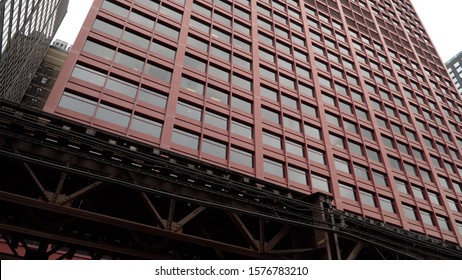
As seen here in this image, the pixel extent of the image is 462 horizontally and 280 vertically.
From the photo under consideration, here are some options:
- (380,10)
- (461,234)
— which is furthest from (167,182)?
(380,10)

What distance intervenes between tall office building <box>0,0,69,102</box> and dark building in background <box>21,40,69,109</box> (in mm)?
2466

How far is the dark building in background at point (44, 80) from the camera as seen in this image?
211 ft

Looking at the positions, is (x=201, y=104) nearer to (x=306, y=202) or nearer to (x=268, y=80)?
(x=268, y=80)

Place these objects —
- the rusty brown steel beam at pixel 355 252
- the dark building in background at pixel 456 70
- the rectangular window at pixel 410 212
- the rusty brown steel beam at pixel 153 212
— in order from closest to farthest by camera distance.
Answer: the rusty brown steel beam at pixel 153 212
the rusty brown steel beam at pixel 355 252
the rectangular window at pixel 410 212
the dark building in background at pixel 456 70

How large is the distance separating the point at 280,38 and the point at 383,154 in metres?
16.0

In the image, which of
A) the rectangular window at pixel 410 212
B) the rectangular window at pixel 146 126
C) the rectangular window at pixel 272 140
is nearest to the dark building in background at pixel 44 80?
the rectangular window at pixel 146 126

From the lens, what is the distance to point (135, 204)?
10633mm

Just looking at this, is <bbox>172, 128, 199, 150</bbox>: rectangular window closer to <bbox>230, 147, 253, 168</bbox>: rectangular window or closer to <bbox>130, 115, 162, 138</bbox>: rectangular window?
<bbox>130, 115, 162, 138</bbox>: rectangular window

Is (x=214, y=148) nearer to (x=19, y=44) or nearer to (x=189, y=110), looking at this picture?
(x=189, y=110)

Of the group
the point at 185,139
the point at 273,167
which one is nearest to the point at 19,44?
the point at 185,139

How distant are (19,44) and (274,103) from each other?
35425mm

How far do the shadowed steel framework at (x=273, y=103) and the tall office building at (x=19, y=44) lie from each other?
44.5 ft

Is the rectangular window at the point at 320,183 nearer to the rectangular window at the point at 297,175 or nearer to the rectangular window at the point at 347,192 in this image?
the rectangular window at the point at 297,175

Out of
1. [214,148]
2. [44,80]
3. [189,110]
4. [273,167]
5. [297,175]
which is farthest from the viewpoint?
[44,80]
